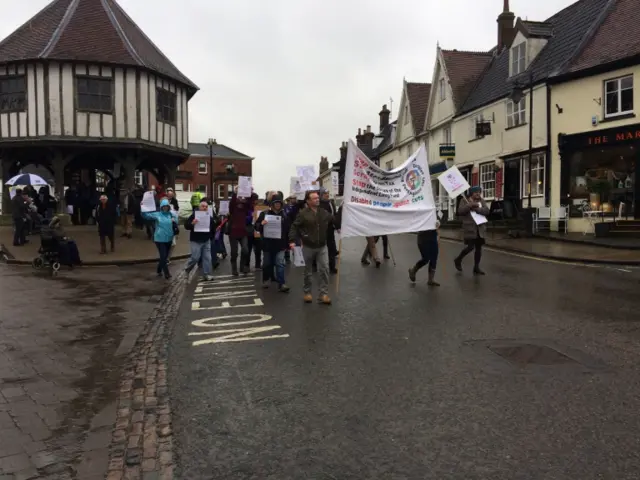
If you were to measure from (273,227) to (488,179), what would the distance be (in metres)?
20.3

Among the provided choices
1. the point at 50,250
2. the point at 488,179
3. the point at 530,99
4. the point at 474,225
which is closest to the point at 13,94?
the point at 50,250

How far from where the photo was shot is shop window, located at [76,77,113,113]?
2161 centimetres

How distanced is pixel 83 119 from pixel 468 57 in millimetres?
22301

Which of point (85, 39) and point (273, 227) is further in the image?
point (85, 39)

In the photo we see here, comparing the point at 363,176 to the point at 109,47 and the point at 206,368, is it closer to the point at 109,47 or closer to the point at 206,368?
the point at 206,368

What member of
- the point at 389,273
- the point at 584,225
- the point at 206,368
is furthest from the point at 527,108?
the point at 206,368

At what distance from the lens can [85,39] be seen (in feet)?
73.8

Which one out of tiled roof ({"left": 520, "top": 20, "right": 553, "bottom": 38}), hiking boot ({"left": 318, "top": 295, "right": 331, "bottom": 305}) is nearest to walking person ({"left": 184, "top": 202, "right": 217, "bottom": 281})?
hiking boot ({"left": 318, "top": 295, "right": 331, "bottom": 305})

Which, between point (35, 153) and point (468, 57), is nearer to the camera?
point (35, 153)

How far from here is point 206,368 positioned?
5.60 m

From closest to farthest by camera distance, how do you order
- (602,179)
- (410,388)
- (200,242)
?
(410,388) → (200,242) → (602,179)

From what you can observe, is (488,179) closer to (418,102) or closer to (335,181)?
(418,102)

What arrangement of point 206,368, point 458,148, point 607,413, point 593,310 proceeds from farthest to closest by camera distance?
point 458,148
point 593,310
point 206,368
point 607,413

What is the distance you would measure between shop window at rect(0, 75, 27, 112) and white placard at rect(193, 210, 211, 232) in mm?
14156
